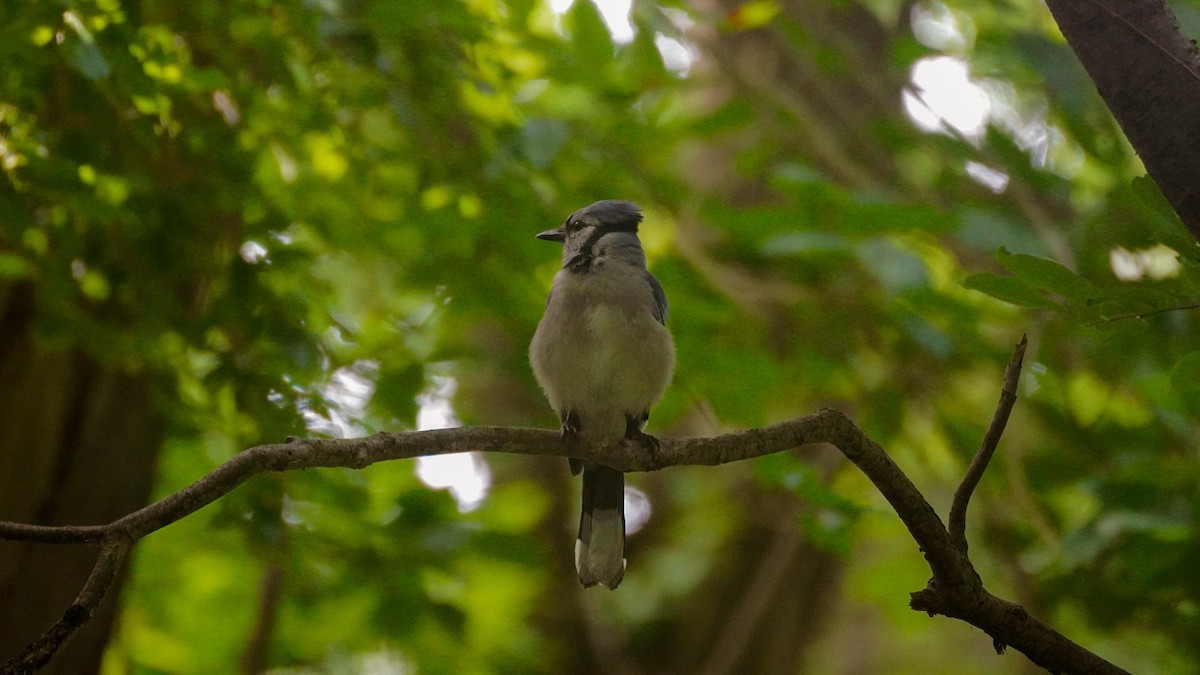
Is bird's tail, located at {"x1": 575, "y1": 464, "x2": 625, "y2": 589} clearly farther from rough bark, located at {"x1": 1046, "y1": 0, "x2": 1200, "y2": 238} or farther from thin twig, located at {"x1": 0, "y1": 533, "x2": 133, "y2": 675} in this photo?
rough bark, located at {"x1": 1046, "y1": 0, "x2": 1200, "y2": 238}

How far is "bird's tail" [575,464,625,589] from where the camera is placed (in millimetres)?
3572

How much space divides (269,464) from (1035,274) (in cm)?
146

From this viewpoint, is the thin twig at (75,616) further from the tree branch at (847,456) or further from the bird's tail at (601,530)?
the bird's tail at (601,530)

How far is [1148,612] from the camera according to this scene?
4188 millimetres

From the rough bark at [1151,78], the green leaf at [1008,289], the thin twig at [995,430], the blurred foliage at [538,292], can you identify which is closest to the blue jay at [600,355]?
the blurred foliage at [538,292]

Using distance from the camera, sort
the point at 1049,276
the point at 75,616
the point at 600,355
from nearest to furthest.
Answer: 1. the point at 75,616
2. the point at 1049,276
3. the point at 600,355

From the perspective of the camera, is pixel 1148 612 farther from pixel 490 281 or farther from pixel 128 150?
pixel 128 150

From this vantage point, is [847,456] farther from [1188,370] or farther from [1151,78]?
[1151,78]

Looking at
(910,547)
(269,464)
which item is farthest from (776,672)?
(269,464)

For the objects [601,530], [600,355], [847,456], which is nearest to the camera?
[847,456]

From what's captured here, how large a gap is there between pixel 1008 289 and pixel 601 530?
1.99 m

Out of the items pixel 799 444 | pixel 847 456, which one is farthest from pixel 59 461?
pixel 847 456

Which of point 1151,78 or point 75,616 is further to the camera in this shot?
point 1151,78

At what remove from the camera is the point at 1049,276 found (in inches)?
81.0
